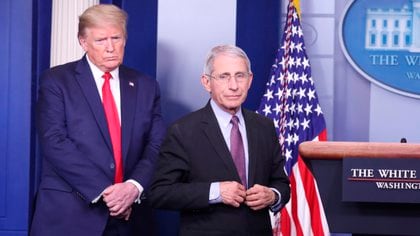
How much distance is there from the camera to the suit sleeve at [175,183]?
2.11 metres

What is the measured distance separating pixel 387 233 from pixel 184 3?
8.13 feet

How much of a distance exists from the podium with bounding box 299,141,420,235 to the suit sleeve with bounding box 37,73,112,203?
955mm

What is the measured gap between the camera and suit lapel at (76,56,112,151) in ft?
8.30

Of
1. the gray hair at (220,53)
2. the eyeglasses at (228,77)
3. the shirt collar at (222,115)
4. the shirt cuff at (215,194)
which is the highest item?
the gray hair at (220,53)

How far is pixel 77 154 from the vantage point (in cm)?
247

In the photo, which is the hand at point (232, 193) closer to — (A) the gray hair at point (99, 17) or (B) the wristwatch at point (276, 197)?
(B) the wristwatch at point (276, 197)

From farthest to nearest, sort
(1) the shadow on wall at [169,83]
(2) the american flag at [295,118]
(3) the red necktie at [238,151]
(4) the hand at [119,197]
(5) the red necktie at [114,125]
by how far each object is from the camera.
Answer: (1) the shadow on wall at [169,83] < (2) the american flag at [295,118] < (5) the red necktie at [114,125] < (4) the hand at [119,197] < (3) the red necktie at [238,151]

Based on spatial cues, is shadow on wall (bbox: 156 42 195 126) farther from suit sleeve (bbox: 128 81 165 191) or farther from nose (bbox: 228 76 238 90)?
nose (bbox: 228 76 238 90)

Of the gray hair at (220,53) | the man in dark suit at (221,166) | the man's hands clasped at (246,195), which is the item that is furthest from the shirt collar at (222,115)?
the man's hands clasped at (246,195)

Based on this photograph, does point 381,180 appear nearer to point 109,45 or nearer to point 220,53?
point 220,53

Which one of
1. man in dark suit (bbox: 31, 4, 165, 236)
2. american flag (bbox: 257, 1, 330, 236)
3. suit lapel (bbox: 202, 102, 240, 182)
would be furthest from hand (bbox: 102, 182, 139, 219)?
american flag (bbox: 257, 1, 330, 236)

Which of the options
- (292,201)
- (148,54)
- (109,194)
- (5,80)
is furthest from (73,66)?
(5,80)

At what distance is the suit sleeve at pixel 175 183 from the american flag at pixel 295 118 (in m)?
1.52

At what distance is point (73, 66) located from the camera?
8.82ft
